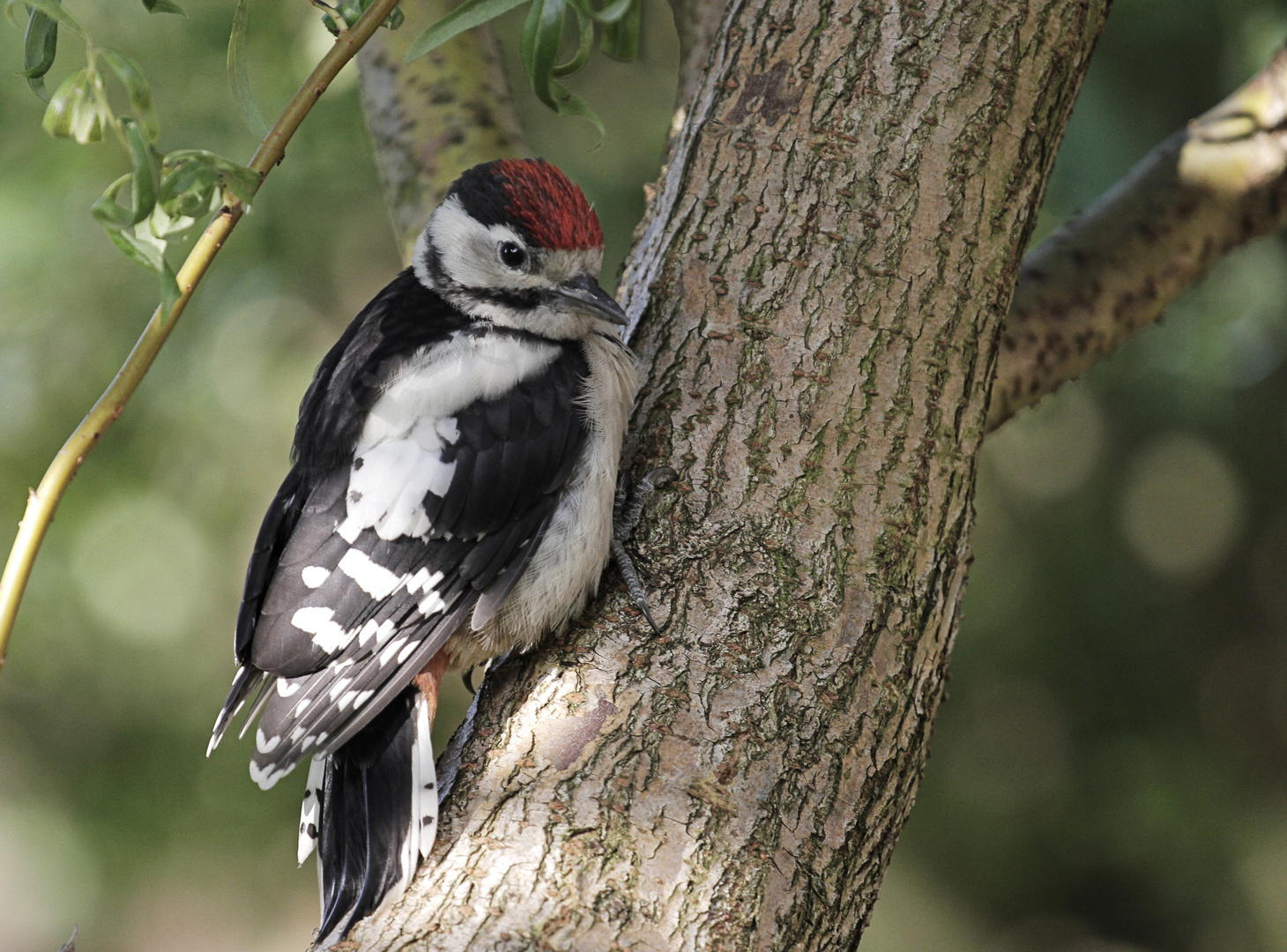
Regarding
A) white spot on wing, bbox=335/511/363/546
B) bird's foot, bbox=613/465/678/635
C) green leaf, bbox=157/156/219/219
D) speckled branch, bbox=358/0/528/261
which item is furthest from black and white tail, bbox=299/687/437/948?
speckled branch, bbox=358/0/528/261

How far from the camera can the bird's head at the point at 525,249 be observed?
214 cm

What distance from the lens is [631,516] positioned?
1932 mm

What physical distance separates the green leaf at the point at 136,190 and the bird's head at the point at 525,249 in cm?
96

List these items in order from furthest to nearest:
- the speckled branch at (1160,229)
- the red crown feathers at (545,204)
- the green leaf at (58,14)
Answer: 1. the speckled branch at (1160,229)
2. the red crown feathers at (545,204)
3. the green leaf at (58,14)

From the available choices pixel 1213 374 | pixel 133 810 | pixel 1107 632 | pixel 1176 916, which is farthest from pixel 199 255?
pixel 1176 916

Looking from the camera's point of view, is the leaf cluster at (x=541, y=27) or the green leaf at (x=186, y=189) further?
the leaf cluster at (x=541, y=27)

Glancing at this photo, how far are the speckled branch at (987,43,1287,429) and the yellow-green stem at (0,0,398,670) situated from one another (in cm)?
174

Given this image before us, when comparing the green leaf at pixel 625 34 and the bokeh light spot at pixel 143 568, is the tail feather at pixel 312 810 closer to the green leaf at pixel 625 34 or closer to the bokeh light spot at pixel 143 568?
the green leaf at pixel 625 34

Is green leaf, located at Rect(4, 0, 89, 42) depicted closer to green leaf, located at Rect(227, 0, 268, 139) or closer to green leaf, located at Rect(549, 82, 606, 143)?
green leaf, located at Rect(227, 0, 268, 139)

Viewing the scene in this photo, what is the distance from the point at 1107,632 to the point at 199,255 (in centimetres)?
422

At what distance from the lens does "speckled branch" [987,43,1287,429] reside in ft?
8.66

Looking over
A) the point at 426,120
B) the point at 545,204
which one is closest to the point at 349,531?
the point at 545,204

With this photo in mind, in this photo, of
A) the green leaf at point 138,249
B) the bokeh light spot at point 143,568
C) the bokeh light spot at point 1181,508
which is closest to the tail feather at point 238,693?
the green leaf at point 138,249

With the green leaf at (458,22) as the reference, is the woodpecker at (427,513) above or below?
below
